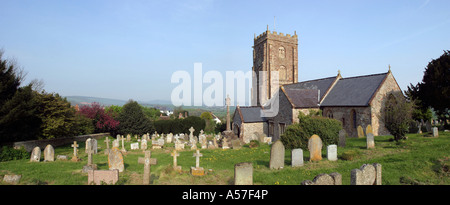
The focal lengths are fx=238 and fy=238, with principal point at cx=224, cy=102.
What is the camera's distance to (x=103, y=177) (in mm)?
8195

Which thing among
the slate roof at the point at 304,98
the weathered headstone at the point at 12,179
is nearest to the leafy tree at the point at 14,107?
the weathered headstone at the point at 12,179

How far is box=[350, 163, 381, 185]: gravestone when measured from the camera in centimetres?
660

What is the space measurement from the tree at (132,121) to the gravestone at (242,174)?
2856 centimetres

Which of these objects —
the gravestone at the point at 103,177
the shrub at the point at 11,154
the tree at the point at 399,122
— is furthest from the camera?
the tree at the point at 399,122

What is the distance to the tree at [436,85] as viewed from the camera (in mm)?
22453

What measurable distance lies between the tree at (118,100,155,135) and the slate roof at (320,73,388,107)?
78.0ft

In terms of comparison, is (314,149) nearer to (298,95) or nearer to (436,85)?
(298,95)

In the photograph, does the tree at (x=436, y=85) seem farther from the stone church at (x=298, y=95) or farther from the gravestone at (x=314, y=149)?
the gravestone at (x=314, y=149)

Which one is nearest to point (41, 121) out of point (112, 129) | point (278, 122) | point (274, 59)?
point (112, 129)

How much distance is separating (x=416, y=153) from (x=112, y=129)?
34114 mm

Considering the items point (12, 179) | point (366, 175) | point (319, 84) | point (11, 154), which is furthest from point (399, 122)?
point (11, 154)

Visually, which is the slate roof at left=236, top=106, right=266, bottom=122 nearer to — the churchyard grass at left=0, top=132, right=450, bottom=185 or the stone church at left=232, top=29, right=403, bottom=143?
the stone church at left=232, top=29, right=403, bottom=143

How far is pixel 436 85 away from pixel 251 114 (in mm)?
18899
